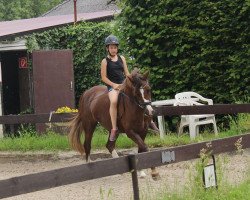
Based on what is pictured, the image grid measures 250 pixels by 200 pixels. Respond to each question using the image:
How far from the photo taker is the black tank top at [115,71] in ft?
35.9

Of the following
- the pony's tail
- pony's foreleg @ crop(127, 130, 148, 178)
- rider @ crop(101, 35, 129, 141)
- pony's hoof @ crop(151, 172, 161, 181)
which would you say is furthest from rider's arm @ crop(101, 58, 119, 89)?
pony's hoof @ crop(151, 172, 161, 181)

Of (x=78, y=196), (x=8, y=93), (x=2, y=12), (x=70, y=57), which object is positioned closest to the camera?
(x=78, y=196)

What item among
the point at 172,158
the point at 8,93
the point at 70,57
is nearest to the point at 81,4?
the point at 8,93

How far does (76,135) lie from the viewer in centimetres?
1216

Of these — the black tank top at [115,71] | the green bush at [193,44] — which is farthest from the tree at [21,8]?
the black tank top at [115,71]

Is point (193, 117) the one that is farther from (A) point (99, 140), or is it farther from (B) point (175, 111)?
(A) point (99, 140)

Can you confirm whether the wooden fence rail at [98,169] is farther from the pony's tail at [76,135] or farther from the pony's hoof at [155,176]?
the pony's tail at [76,135]

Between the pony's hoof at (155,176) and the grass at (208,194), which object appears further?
the pony's hoof at (155,176)

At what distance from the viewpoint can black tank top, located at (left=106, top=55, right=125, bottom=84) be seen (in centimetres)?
1095

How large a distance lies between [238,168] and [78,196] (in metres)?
2.98

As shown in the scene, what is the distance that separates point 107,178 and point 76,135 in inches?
70.9

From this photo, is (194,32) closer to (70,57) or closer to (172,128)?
(172,128)

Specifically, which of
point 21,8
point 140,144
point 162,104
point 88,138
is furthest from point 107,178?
point 21,8

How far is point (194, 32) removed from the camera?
15.2 meters
